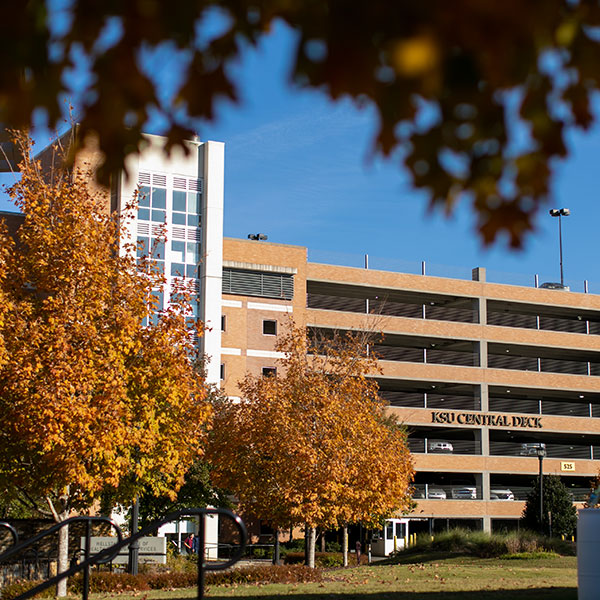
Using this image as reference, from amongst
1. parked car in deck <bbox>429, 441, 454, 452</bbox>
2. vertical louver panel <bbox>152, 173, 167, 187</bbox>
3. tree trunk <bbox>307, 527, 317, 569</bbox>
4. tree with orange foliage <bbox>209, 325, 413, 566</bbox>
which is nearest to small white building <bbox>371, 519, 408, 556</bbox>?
parked car in deck <bbox>429, 441, 454, 452</bbox>

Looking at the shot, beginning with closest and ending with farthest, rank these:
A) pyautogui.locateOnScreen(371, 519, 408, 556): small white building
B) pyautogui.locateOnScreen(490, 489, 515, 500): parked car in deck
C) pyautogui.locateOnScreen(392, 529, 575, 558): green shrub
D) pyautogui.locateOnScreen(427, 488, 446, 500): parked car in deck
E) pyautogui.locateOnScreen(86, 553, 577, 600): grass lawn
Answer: pyautogui.locateOnScreen(86, 553, 577, 600): grass lawn, pyautogui.locateOnScreen(392, 529, 575, 558): green shrub, pyautogui.locateOnScreen(371, 519, 408, 556): small white building, pyautogui.locateOnScreen(427, 488, 446, 500): parked car in deck, pyautogui.locateOnScreen(490, 489, 515, 500): parked car in deck

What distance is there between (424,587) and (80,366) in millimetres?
8341

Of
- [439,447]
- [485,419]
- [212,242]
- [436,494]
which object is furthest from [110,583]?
[485,419]

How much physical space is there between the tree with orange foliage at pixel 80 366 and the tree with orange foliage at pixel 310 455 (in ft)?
20.8

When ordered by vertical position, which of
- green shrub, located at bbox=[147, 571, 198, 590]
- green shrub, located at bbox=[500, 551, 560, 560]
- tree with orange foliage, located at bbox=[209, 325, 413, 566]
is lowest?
green shrub, located at bbox=[500, 551, 560, 560]

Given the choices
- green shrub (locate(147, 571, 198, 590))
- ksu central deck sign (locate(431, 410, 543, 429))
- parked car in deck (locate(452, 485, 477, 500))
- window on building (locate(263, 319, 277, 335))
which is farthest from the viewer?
ksu central deck sign (locate(431, 410, 543, 429))

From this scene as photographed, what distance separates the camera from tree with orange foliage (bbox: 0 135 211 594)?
17747mm

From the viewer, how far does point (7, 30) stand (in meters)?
2.72

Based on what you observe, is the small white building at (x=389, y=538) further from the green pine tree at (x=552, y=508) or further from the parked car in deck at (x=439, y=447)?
the green pine tree at (x=552, y=508)

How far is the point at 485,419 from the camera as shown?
67.3 metres

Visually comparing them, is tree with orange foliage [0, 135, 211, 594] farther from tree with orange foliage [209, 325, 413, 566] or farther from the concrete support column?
the concrete support column

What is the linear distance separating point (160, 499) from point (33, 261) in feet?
64.6

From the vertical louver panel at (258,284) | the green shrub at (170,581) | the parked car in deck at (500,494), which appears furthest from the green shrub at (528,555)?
the parked car in deck at (500,494)

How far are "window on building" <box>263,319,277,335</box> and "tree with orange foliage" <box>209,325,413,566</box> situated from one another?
3044cm
